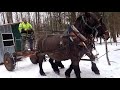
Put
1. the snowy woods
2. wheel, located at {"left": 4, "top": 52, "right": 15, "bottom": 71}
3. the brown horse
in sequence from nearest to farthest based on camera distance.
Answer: the brown horse
wheel, located at {"left": 4, "top": 52, "right": 15, "bottom": 71}
the snowy woods

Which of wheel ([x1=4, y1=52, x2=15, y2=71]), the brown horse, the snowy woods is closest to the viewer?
the brown horse

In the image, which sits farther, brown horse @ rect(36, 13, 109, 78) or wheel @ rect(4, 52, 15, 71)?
wheel @ rect(4, 52, 15, 71)

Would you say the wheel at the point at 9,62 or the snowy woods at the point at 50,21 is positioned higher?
the snowy woods at the point at 50,21

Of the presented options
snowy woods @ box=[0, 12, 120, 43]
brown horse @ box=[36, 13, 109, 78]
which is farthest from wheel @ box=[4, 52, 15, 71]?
snowy woods @ box=[0, 12, 120, 43]

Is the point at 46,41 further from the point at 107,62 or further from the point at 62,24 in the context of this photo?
the point at 62,24

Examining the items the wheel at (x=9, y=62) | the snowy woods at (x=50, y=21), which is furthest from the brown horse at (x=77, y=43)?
Result: the snowy woods at (x=50, y=21)

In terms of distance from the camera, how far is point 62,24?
1294cm

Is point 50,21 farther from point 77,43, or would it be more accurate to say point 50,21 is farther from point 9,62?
point 77,43

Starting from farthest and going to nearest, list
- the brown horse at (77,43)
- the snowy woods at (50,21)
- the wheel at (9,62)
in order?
the snowy woods at (50,21) < the wheel at (9,62) < the brown horse at (77,43)

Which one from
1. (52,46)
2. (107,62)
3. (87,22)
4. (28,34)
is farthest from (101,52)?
(87,22)

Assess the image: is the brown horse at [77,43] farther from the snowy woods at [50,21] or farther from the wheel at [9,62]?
the snowy woods at [50,21]

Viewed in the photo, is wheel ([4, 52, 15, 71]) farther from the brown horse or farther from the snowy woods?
the snowy woods

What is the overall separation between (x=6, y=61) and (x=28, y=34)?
1147mm
